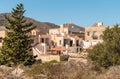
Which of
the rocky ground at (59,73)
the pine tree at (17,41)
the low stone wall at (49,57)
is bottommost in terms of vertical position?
the rocky ground at (59,73)

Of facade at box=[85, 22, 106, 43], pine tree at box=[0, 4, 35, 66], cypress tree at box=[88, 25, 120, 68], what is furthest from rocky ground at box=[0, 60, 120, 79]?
facade at box=[85, 22, 106, 43]

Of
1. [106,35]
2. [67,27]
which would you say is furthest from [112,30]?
[67,27]

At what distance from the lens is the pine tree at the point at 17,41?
42.4 m

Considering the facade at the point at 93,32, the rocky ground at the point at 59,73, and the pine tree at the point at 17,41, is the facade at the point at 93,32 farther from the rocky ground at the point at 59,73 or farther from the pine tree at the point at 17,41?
the rocky ground at the point at 59,73

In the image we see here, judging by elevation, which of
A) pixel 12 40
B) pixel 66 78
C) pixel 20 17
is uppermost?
pixel 20 17

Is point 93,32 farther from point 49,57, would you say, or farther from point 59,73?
point 59,73

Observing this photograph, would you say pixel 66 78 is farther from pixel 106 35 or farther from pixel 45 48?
pixel 45 48

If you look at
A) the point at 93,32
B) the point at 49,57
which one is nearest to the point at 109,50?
the point at 49,57

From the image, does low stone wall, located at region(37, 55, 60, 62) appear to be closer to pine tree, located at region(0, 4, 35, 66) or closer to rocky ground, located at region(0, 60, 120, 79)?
pine tree, located at region(0, 4, 35, 66)

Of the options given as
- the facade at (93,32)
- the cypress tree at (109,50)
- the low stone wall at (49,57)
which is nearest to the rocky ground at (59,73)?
the cypress tree at (109,50)

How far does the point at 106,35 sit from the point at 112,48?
186 centimetres

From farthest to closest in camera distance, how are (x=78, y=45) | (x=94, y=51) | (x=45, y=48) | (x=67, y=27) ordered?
(x=67, y=27)
(x=78, y=45)
(x=45, y=48)
(x=94, y=51)

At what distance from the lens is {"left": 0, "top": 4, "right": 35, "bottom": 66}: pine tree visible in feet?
139

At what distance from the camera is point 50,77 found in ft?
56.4
